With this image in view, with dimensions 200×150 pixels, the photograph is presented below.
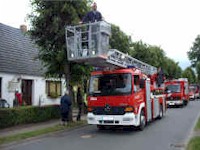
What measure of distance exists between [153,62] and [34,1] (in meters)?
22.6

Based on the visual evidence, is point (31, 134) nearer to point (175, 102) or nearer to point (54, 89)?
point (54, 89)

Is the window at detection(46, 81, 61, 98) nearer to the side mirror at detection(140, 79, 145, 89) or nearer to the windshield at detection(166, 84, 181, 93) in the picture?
the windshield at detection(166, 84, 181, 93)

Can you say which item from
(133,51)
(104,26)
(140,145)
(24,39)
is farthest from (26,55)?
(140,145)

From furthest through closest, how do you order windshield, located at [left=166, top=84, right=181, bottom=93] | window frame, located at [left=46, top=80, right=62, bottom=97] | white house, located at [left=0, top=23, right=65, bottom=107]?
windshield, located at [left=166, top=84, right=181, bottom=93], window frame, located at [left=46, top=80, right=62, bottom=97], white house, located at [left=0, top=23, right=65, bottom=107]

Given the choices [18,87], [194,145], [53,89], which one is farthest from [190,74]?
[194,145]

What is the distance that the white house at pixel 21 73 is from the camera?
28.6 m

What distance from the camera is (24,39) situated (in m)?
34.2

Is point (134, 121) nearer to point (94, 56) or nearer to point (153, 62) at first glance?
point (94, 56)

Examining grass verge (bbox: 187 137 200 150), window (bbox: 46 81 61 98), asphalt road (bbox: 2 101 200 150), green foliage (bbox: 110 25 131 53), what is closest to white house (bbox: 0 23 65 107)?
window (bbox: 46 81 61 98)

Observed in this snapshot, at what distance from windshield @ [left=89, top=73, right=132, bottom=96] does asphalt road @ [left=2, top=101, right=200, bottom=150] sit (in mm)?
1730

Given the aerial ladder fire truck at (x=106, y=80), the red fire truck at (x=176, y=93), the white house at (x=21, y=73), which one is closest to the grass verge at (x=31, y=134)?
the aerial ladder fire truck at (x=106, y=80)

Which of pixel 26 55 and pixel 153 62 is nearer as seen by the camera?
pixel 26 55

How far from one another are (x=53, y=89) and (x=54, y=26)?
17.2 meters

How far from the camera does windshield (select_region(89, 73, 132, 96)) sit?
16859 mm
